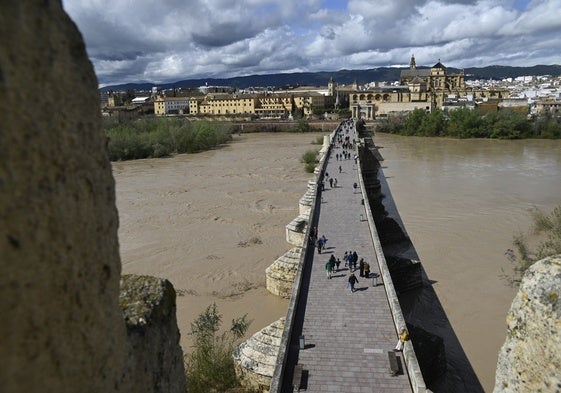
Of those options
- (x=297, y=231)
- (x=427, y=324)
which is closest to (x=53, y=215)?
(x=427, y=324)

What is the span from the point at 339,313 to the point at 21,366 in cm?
773

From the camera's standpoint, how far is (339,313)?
931 cm

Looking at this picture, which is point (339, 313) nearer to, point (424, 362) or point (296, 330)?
point (296, 330)

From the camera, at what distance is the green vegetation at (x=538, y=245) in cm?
1468

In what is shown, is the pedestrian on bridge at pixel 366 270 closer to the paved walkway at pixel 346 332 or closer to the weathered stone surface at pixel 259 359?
the paved walkway at pixel 346 332

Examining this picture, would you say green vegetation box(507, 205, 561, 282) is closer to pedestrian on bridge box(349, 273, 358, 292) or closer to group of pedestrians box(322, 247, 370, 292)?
group of pedestrians box(322, 247, 370, 292)

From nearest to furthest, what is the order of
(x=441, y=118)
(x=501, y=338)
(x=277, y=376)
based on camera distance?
1. (x=277, y=376)
2. (x=501, y=338)
3. (x=441, y=118)

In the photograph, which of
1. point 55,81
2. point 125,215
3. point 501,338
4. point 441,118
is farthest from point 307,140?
point 55,81

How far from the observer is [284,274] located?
1395cm

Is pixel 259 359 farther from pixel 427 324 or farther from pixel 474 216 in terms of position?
pixel 474 216

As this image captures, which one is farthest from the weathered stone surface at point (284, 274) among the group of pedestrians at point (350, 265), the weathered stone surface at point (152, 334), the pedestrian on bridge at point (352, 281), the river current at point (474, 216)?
the weathered stone surface at point (152, 334)

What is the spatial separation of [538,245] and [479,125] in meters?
45.9

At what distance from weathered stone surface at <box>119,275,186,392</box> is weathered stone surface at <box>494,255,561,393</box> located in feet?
11.5

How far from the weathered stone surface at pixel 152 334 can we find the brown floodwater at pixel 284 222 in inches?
317
